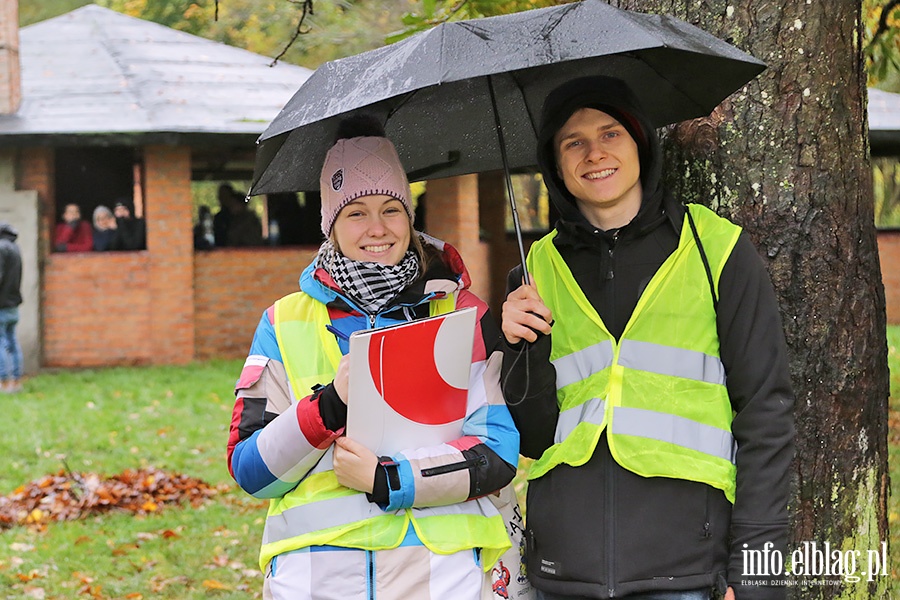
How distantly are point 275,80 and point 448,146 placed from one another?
1459cm

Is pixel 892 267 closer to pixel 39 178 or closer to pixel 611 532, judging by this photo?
pixel 39 178

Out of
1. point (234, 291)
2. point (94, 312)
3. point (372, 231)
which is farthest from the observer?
point (234, 291)

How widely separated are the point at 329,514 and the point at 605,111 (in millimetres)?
1256

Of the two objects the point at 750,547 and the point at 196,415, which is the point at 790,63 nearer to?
the point at 750,547

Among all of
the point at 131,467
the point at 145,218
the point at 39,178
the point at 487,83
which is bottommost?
the point at 131,467

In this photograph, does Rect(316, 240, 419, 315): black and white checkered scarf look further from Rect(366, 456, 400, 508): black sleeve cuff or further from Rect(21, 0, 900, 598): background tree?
Rect(21, 0, 900, 598): background tree

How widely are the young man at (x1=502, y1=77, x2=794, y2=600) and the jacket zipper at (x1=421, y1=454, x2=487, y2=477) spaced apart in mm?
158

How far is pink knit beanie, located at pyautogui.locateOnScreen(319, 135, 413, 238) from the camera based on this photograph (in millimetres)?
2775

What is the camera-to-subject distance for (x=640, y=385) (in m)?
2.57

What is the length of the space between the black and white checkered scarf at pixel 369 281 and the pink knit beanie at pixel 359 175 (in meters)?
0.17

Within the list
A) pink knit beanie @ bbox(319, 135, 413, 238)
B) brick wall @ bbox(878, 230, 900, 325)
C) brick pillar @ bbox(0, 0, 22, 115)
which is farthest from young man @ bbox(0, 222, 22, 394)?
brick wall @ bbox(878, 230, 900, 325)

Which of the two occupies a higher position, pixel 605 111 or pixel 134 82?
pixel 134 82

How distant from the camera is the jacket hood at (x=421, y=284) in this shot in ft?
8.91

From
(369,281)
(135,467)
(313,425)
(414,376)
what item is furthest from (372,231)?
(135,467)
